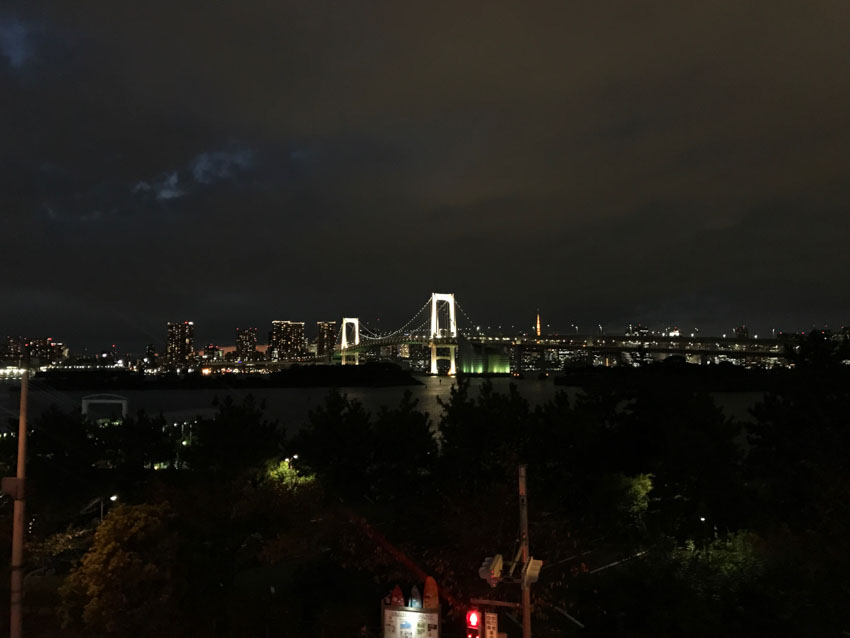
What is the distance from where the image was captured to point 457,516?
5.53m

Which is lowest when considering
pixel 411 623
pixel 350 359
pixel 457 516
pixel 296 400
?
pixel 411 623

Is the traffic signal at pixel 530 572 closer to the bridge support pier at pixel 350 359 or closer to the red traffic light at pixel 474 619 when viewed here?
the red traffic light at pixel 474 619

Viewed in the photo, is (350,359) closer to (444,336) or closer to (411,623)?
(444,336)

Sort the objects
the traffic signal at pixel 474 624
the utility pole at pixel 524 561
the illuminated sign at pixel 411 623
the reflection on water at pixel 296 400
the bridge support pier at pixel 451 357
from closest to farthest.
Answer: the utility pole at pixel 524 561
the traffic signal at pixel 474 624
the illuminated sign at pixel 411 623
the reflection on water at pixel 296 400
the bridge support pier at pixel 451 357

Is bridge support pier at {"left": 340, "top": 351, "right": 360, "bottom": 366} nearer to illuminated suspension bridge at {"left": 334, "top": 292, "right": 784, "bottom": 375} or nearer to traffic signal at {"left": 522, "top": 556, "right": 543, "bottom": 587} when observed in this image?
illuminated suspension bridge at {"left": 334, "top": 292, "right": 784, "bottom": 375}

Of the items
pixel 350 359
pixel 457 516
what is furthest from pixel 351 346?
pixel 457 516

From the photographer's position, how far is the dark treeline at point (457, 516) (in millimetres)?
5203

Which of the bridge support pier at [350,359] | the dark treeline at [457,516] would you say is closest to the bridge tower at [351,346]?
the bridge support pier at [350,359]

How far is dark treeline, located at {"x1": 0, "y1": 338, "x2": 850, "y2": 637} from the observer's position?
205 inches

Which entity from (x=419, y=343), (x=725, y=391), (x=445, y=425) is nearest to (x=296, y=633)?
(x=445, y=425)

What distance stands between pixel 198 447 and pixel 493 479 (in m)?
3.69

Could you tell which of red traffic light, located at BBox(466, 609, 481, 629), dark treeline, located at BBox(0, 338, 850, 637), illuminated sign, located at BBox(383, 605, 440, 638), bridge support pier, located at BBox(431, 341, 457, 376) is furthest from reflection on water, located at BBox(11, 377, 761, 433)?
red traffic light, located at BBox(466, 609, 481, 629)

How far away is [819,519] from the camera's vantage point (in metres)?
6.37

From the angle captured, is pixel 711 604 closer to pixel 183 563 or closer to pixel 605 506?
pixel 605 506
